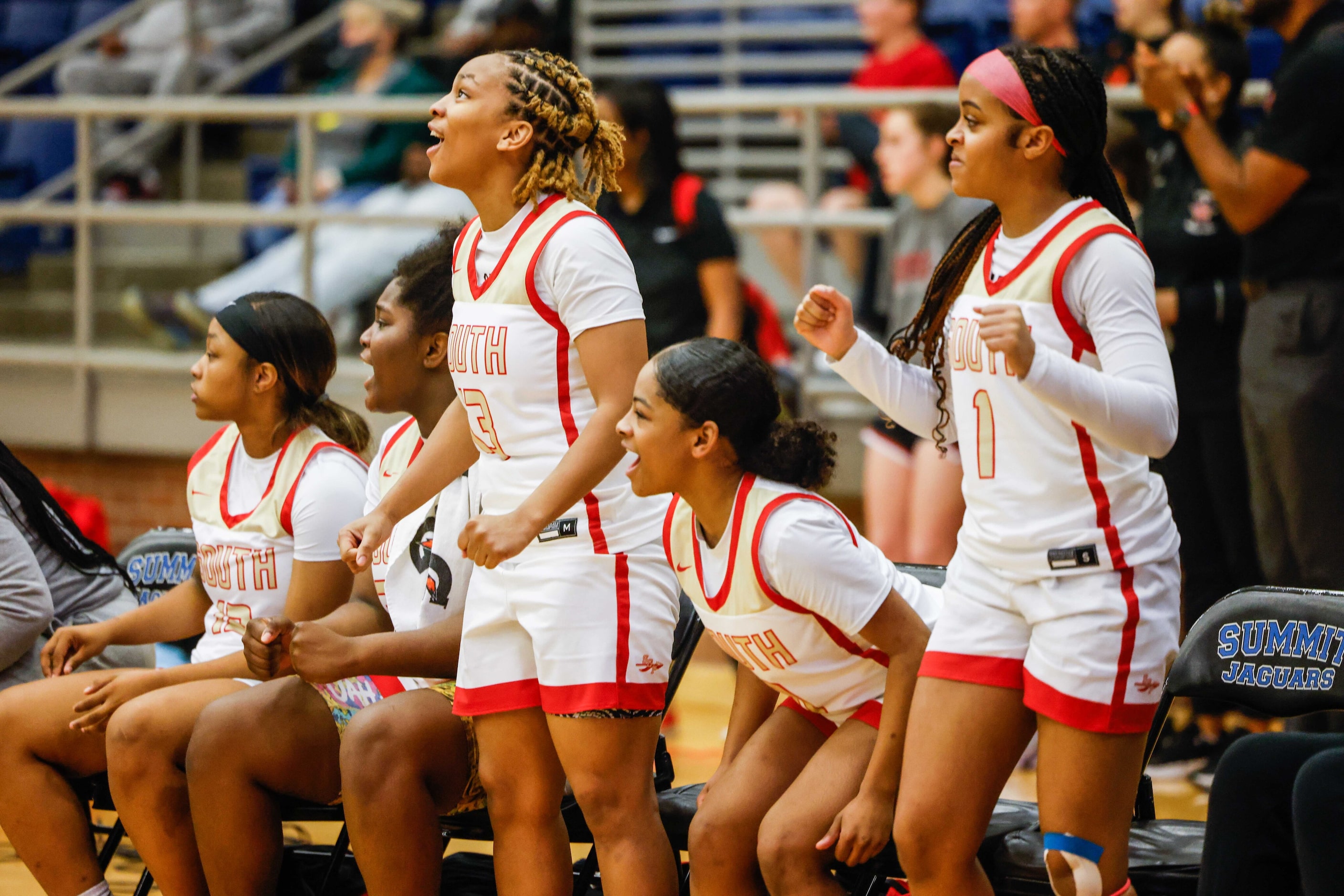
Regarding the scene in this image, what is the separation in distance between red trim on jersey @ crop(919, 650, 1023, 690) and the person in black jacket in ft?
7.03

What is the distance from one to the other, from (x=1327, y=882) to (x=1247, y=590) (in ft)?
2.00

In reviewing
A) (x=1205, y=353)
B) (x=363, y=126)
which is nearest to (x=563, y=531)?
(x=1205, y=353)

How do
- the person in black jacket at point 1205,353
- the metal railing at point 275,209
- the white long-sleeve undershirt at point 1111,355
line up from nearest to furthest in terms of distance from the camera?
the white long-sleeve undershirt at point 1111,355 → the person in black jacket at point 1205,353 → the metal railing at point 275,209

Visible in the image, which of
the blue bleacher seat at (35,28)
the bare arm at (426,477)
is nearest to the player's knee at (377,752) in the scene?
the bare arm at (426,477)

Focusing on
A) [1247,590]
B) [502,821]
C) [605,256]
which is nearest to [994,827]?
[1247,590]

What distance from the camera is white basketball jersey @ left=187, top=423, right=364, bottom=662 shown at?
2.97 metres

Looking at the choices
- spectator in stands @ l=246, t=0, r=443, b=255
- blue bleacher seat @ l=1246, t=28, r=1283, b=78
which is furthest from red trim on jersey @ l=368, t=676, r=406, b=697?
blue bleacher seat @ l=1246, t=28, r=1283, b=78

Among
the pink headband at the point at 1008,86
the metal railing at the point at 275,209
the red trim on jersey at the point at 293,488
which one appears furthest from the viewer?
the metal railing at the point at 275,209

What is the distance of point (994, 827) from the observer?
2566 mm

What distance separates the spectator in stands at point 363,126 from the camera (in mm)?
6652

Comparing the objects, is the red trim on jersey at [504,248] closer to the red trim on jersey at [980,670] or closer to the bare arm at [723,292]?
the red trim on jersey at [980,670]

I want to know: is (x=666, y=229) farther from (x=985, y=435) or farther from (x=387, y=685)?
(x=985, y=435)

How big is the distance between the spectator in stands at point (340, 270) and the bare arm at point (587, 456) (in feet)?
11.3

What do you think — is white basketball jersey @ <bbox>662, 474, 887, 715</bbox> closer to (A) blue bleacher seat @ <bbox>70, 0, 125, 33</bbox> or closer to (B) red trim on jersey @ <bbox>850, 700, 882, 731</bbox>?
(B) red trim on jersey @ <bbox>850, 700, 882, 731</bbox>
